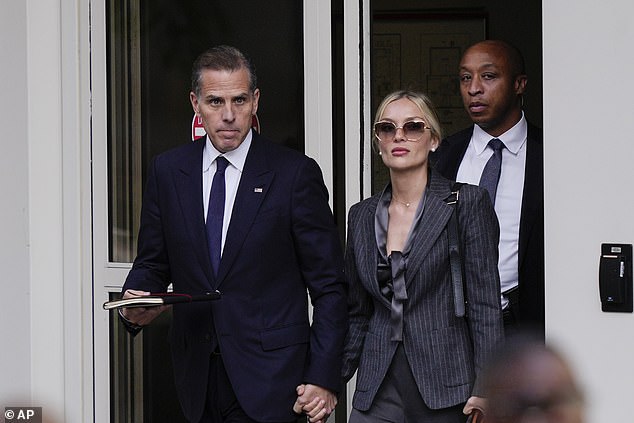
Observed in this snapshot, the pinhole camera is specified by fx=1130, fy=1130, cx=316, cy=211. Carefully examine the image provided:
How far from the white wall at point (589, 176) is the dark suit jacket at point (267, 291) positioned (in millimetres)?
722

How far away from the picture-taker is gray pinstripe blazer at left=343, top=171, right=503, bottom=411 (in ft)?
10.6

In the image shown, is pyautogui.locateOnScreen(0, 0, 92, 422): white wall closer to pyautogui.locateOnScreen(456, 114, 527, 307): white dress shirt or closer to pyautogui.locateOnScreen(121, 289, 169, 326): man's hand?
pyautogui.locateOnScreen(121, 289, 169, 326): man's hand

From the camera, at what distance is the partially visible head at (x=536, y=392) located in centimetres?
134

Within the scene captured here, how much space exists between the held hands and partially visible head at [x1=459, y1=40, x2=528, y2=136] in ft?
3.96

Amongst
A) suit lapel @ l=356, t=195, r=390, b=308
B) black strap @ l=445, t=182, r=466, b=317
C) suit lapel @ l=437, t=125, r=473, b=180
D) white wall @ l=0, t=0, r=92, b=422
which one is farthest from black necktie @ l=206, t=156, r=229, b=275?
white wall @ l=0, t=0, r=92, b=422

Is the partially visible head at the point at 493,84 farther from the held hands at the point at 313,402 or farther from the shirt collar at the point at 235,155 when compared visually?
the held hands at the point at 313,402

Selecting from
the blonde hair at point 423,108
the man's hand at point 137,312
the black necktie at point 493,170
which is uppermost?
the blonde hair at point 423,108

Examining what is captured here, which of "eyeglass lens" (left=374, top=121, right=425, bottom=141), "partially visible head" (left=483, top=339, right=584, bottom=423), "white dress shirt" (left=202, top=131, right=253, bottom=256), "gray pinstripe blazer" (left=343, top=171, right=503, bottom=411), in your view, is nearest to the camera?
"partially visible head" (left=483, top=339, right=584, bottom=423)

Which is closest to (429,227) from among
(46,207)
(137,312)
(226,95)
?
(226,95)

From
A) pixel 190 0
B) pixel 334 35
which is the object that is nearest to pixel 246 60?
pixel 334 35

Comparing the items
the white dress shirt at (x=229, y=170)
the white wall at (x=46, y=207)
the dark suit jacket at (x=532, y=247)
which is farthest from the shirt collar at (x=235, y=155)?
the white wall at (x=46, y=207)

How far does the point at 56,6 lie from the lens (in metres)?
4.82

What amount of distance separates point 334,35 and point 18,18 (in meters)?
1.39

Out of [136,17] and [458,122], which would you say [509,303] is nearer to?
[136,17]
